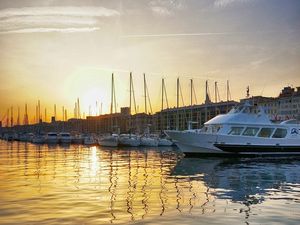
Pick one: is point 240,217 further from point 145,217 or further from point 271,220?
point 145,217

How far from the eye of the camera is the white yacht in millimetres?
43844

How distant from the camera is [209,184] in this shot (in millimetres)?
22344

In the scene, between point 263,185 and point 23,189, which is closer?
point 23,189

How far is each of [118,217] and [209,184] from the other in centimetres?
955

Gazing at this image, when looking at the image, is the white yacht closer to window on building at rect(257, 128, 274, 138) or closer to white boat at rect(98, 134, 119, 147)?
window on building at rect(257, 128, 274, 138)

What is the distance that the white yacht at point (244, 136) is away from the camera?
1726 inches

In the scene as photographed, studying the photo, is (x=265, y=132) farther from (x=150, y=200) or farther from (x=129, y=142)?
(x=129, y=142)

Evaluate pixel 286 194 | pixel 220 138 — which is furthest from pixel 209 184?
pixel 220 138

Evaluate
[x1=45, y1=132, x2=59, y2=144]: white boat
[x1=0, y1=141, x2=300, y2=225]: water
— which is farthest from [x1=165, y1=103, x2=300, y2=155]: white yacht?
[x1=45, y1=132, x2=59, y2=144]: white boat

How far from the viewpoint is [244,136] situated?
43875 mm

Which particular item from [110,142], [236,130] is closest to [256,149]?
[236,130]

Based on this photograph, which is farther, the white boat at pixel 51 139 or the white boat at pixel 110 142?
the white boat at pixel 51 139

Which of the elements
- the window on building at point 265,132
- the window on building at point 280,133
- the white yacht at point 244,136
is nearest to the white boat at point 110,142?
the white yacht at point 244,136

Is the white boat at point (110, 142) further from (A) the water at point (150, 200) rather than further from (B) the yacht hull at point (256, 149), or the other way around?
(A) the water at point (150, 200)
